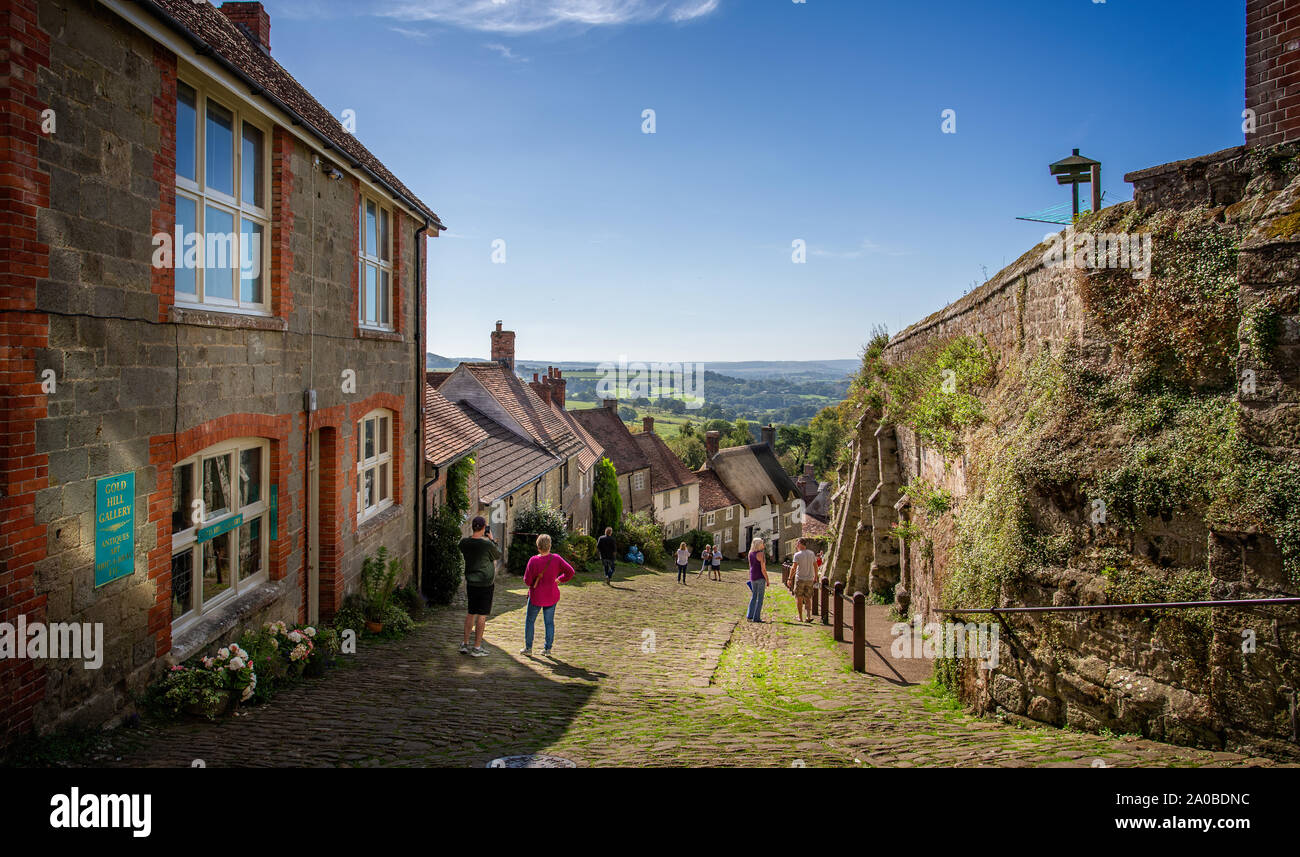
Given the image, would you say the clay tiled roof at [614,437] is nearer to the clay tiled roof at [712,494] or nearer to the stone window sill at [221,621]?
the clay tiled roof at [712,494]

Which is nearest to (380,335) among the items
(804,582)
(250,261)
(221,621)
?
(250,261)

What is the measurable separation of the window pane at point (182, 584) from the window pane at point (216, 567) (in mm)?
215

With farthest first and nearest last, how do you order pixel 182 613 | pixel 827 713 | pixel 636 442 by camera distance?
pixel 636 442, pixel 827 713, pixel 182 613

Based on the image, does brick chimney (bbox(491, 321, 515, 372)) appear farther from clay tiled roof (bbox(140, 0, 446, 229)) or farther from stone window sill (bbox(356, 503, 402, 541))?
stone window sill (bbox(356, 503, 402, 541))

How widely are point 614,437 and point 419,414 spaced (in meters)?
28.9

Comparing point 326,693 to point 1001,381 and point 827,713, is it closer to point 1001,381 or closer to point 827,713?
point 827,713

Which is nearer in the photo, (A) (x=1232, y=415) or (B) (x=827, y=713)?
(A) (x=1232, y=415)

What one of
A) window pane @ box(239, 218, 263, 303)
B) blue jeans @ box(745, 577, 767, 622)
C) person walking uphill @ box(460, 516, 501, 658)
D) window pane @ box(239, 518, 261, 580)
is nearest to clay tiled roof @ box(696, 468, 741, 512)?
blue jeans @ box(745, 577, 767, 622)

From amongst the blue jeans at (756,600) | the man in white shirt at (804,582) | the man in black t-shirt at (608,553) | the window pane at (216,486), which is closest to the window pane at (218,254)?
the window pane at (216,486)

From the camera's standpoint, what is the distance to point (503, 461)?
2127 centimetres

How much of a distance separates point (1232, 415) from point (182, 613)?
890 centimetres

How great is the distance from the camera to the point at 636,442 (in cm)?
4306
